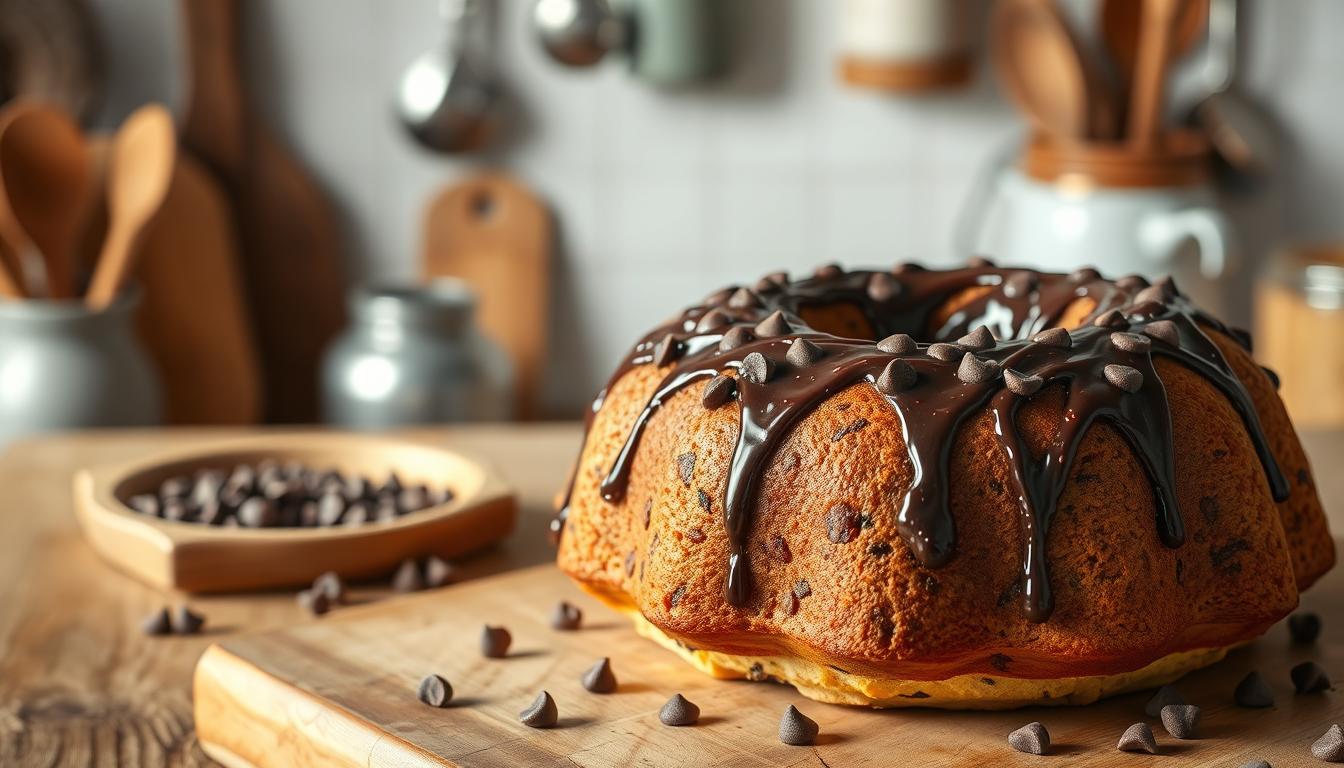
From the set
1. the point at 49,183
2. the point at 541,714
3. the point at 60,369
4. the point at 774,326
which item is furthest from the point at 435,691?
the point at 49,183

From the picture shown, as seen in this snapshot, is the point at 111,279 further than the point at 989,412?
Yes

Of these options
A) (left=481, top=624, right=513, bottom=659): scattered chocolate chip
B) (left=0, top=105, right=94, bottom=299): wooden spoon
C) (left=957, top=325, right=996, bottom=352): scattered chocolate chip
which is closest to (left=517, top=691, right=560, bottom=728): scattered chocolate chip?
(left=481, top=624, right=513, bottom=659): scattered chocolate chip

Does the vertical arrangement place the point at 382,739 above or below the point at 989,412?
below

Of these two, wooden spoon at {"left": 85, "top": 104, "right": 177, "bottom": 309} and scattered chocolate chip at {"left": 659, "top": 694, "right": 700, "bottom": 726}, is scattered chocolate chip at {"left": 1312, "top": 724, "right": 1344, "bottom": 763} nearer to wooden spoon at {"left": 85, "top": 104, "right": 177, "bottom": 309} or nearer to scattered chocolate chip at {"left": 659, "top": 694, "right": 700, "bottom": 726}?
scattered chocolate chip at {"left": 659, "top": 694, "right": 700, "bottom": 726}

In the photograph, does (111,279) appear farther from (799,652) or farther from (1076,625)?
(1076,625)

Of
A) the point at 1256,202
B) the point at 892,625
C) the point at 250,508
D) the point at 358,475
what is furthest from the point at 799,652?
the point at 1256,202

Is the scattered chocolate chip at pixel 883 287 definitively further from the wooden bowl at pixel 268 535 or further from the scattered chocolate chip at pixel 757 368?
the wooden bowl at pixel 268 535

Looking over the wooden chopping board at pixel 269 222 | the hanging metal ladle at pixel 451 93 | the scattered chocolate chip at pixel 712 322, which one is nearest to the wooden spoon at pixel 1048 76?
the hanging metal ladle at pixel 451 93
